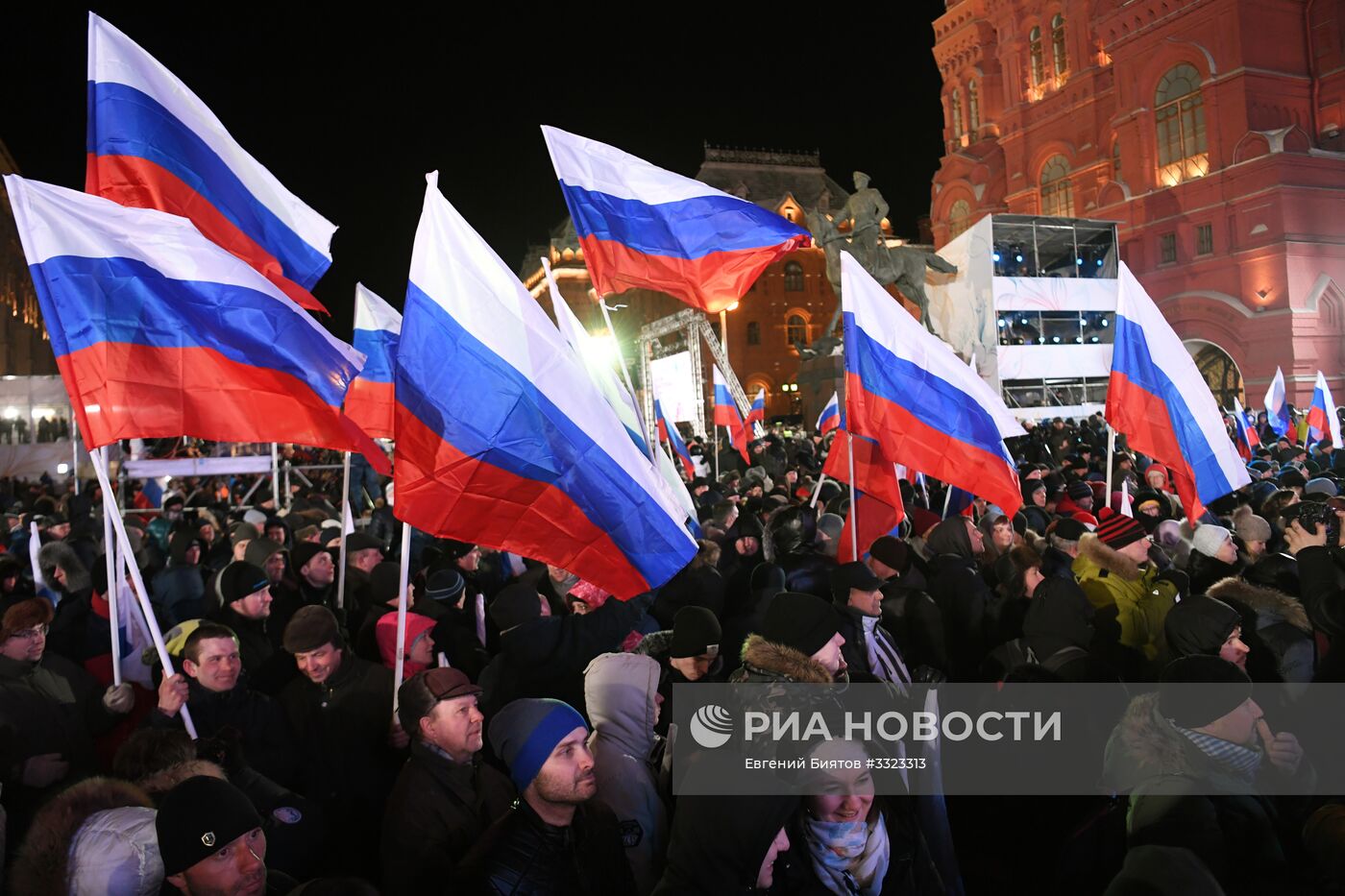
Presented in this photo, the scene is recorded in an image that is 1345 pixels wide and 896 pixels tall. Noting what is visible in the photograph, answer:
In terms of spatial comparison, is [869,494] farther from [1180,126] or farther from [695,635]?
[1180,126]

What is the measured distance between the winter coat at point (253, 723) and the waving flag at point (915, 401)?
4.08 m

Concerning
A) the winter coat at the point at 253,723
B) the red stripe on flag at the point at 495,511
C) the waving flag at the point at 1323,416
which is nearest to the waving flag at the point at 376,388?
the red stripe on flag at the point at 495,511

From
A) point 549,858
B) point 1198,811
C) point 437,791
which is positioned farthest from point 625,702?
point 1198,811

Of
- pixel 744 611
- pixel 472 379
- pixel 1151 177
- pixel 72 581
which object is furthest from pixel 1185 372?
pixel 1151 177

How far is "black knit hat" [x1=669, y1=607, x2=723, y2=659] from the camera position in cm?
387

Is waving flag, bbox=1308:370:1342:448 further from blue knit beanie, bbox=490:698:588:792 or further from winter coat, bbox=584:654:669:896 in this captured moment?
blue knit beanie, bbox=490:698:588:792

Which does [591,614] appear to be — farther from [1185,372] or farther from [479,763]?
[1185,372]

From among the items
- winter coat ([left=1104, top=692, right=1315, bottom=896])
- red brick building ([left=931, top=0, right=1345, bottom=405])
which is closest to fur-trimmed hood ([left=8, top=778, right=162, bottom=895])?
winter coat ([left=1104, top=692, right=1315, bottom=896])

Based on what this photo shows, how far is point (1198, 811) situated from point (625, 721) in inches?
71.3

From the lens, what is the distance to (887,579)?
5.87 metres

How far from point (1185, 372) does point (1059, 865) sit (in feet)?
18.7

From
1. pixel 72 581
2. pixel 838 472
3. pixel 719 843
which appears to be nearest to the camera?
pixel 719 843

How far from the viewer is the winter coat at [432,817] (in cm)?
296

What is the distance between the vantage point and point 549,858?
264 centimetres
